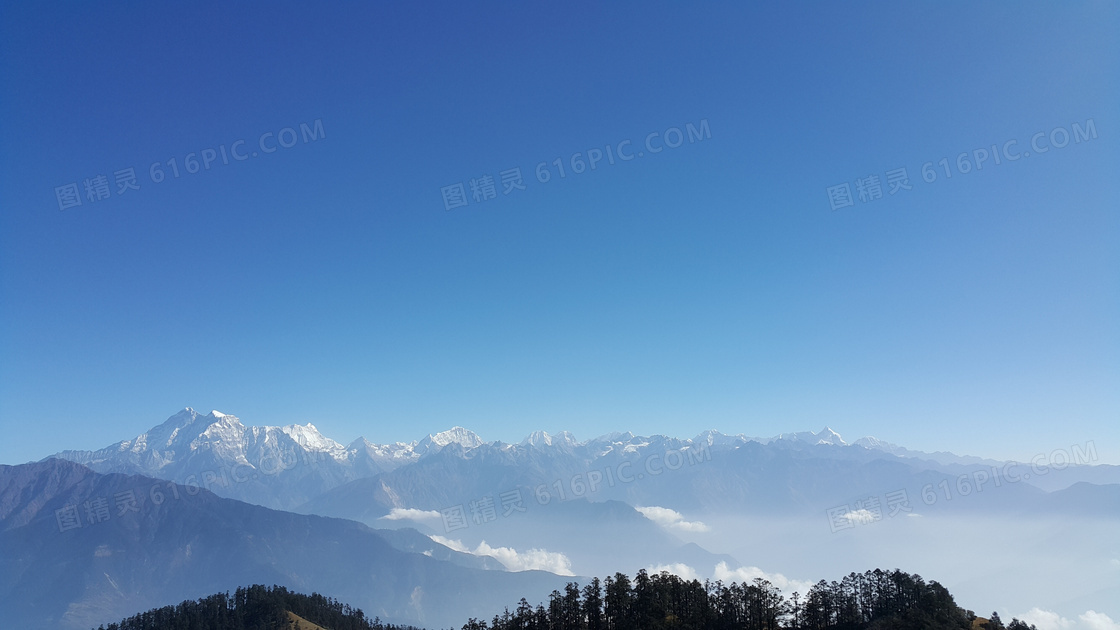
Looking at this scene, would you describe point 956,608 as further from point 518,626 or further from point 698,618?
point 518,626

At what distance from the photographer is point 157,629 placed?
190m

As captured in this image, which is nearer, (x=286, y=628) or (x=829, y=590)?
(x=829, y=590)

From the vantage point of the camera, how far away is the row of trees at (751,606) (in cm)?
10712

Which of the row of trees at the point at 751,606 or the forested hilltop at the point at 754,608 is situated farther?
the row of trees at the point at 751,606

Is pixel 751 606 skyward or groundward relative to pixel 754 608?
skyward

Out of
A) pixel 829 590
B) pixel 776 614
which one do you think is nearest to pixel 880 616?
pixel 829 590

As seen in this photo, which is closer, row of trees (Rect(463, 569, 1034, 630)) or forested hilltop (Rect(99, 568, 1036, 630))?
forested hilltop (Rect(99, 568, 1036, 630))

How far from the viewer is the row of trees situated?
107 metres

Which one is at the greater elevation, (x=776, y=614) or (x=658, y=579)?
(x=658, y=579)

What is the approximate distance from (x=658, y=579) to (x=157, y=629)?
7190 inches

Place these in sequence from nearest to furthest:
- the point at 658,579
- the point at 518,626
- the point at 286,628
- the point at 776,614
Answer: the point at 776,614 < the point at 658,579 < the point at 518,626 < the point at 286,628

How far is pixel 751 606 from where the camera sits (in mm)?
117500

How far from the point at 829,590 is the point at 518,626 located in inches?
2995

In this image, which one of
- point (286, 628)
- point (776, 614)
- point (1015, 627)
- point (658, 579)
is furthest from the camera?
point (286, 628)
